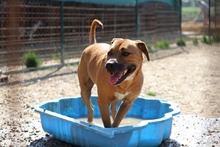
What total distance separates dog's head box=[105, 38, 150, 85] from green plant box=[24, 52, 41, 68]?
16.6 feet

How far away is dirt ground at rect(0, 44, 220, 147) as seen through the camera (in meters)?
Result: 4.05

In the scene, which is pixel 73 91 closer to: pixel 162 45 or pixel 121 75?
pixel 121 75

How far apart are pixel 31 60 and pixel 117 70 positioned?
5325 millimetres

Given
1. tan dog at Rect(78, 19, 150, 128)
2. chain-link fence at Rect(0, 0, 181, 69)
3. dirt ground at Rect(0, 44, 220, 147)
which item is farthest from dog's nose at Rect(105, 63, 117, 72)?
chain-link fence at Rect(0, 0, 181, 69)

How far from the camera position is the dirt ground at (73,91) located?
4.05 m

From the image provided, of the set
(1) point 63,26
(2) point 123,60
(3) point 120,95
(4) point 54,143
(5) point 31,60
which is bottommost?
(4) point 54,143

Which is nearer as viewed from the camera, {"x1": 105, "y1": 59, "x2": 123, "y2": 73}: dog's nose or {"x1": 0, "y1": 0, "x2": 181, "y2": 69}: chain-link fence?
{"x1": 105, "y1": 59, "x2": 123, "y2": 73}: dog's nose

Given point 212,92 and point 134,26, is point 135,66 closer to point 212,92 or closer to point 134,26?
point 212,92

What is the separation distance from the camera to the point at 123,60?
3.09 m

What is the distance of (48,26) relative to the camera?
8719 millimetres

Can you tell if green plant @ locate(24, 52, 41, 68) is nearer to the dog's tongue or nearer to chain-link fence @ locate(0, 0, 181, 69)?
chain-link fence @ locate(0, 0, 181, 69)

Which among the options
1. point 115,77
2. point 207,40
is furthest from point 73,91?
point 207,40

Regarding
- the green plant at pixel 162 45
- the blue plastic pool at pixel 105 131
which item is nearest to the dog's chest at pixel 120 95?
the blue plastic pool at pixel 105 131

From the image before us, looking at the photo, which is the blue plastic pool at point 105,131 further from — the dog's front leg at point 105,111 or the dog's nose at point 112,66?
the dog's nose at point 112,66
